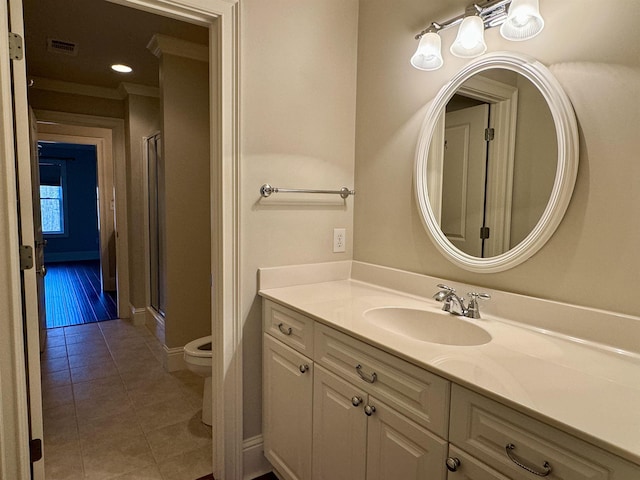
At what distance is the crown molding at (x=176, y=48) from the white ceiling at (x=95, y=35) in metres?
0.04

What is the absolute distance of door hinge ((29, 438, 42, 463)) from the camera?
1.52m

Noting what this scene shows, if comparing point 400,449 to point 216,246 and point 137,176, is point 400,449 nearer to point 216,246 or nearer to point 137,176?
point 216,246

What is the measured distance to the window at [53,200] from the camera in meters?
8.20

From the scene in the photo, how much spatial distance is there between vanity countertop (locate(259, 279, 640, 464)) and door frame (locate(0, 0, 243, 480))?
457 mm

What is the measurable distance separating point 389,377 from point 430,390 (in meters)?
0.16

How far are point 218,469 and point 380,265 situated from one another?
1239 millimetres

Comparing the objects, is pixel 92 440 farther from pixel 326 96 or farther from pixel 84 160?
pixel 84 160

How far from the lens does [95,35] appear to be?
2727 mm

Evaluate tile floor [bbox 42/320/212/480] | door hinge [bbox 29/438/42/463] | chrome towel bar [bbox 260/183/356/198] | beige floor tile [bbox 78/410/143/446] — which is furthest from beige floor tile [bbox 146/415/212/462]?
→ chrome towel bar [bbox 260/183/356/198]

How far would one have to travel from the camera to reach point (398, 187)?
1870mm

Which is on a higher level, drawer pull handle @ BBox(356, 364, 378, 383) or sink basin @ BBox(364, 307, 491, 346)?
sink basin @ BBox(364, 307, 491, 346)

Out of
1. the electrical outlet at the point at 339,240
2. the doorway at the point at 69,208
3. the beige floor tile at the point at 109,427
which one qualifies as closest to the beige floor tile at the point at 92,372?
the beige floor tile at the point at 109,427

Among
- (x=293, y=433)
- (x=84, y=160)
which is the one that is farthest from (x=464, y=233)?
(x=84, y=160)

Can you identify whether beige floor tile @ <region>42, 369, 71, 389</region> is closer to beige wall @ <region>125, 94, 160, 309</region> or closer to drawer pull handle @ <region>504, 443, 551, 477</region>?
beige wall @ <region>125, 94, 160, 309</region>
